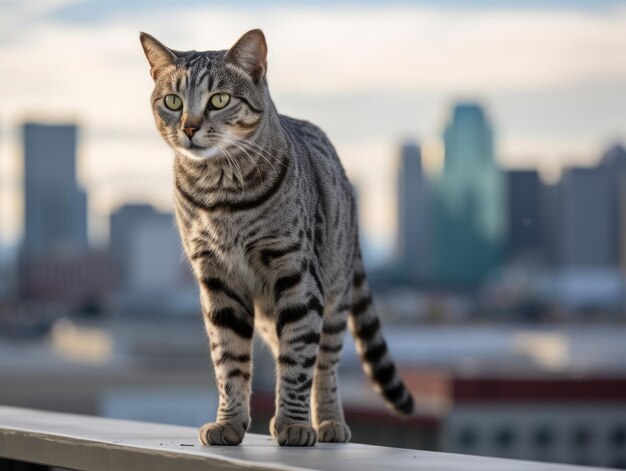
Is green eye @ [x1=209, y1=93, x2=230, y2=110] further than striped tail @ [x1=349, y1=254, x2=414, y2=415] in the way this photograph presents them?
No

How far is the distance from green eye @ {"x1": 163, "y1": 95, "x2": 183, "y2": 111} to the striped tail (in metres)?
0.89

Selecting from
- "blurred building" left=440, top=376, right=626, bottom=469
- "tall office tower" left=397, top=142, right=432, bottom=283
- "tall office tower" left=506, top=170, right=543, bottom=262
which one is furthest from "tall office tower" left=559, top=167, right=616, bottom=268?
"blurred building" left=440, top=376, right=626, bottom=469

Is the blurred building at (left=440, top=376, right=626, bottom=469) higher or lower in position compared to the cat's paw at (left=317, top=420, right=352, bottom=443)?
lower

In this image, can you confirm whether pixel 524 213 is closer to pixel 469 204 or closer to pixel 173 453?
pixel 469 204

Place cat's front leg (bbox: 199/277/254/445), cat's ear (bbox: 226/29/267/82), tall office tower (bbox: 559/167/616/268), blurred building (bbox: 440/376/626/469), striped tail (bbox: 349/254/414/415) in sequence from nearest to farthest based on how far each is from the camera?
1. cat's ear (bbox: 226/29/267/82)
2. cat's front leg (bbox: 199/277/254/445)
3. striped tail (bbox: 349/254/414/415)
4. blurred building (bbox: 440/376/626/469)
5. tall office tower (bbox: 559/167/616/268)

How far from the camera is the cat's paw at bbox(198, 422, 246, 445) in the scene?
3327 mm

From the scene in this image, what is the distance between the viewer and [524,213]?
5354 inches

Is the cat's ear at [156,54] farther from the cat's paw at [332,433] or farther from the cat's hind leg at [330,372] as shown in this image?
the cat's paw at [332,433]

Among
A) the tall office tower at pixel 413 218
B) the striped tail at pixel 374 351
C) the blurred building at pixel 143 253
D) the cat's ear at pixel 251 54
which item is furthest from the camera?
the tall office tower at pixel 413 218

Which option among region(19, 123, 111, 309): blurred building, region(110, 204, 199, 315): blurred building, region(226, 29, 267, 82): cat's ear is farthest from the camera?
region(19, 123, 111, 309): blurred building

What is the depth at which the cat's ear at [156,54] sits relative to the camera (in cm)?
351

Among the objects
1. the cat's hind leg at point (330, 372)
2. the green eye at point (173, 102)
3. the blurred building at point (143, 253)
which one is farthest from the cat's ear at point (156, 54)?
the blurred building at point (143, 253)

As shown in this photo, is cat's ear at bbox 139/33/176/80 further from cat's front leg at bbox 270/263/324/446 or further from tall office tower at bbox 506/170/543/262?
tall office tower at bbox 506/170/543/262

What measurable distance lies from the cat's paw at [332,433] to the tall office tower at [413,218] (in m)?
142
